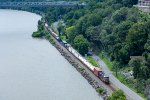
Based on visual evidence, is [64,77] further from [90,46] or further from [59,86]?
[90,46]

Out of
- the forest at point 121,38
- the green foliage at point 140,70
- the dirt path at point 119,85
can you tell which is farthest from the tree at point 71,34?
the green foliage at point 140,70

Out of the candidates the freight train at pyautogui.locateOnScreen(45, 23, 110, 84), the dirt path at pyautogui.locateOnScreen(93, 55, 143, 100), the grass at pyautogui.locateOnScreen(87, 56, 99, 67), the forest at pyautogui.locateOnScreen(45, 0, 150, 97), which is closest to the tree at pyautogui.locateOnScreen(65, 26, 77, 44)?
the forest at pyautogui.locateOnScreen(45, 0, 150, 97)

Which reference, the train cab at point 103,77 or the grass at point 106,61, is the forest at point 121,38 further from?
the train cab at point 103,77

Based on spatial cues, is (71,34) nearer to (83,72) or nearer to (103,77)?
(83,72)

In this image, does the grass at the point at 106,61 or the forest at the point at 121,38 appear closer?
the forest at the point at 121,38

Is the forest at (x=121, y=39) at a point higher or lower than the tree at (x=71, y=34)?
higher

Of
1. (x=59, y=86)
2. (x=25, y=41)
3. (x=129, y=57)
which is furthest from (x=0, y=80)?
(x=25, y=41)

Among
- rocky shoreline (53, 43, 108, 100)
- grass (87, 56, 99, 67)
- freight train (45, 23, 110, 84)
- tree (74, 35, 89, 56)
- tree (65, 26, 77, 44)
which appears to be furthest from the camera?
tree (65, 26, 77, 44)

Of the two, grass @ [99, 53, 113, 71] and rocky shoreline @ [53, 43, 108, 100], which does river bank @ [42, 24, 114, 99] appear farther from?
grass @ [99, 53, 113, 71]

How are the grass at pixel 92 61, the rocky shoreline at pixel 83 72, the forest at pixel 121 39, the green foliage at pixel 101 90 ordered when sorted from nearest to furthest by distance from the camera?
the rocky shoreline at pixel 83 72 → the green foliage at pixel 101 90 → the forest at pixel 121 39 → the grass at pixel 92 61
